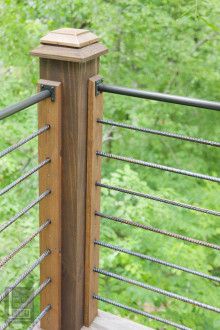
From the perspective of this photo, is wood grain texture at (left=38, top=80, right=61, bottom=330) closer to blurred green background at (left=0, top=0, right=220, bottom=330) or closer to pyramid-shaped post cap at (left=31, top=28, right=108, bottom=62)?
pyramid-shaped post cap at (left=31, top=28, right=108, bottom=62)

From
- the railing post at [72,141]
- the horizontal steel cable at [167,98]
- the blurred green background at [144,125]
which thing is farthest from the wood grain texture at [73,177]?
the blurred green background at [144,125]

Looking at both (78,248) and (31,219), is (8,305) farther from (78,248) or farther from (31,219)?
(78,248)

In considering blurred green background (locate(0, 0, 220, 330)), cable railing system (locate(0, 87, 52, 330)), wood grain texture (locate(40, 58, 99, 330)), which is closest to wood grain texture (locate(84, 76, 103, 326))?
wood grain texture (locate(40, 58, 99, 330))

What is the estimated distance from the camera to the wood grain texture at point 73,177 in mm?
1513

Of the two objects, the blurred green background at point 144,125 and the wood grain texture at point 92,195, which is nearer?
the wood grain texture at point 92,195

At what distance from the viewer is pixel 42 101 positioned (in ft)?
5.02

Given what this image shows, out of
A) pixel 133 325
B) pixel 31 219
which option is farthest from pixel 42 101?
pixel 31 219

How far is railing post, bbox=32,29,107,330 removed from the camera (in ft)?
4.85

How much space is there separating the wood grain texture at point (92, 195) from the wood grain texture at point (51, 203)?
113 mm

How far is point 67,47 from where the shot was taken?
1.47m

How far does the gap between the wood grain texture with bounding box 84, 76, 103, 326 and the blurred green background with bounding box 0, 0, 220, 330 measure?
45.0 inches

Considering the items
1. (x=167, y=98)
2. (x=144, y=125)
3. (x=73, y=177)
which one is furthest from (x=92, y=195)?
(x=144, y=125)

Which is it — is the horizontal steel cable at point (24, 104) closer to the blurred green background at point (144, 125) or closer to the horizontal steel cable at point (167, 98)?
the horizontal steel cable at point (167, 98)

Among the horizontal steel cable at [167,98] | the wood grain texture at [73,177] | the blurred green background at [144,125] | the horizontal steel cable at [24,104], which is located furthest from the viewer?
the blurred green background at [144,125]
